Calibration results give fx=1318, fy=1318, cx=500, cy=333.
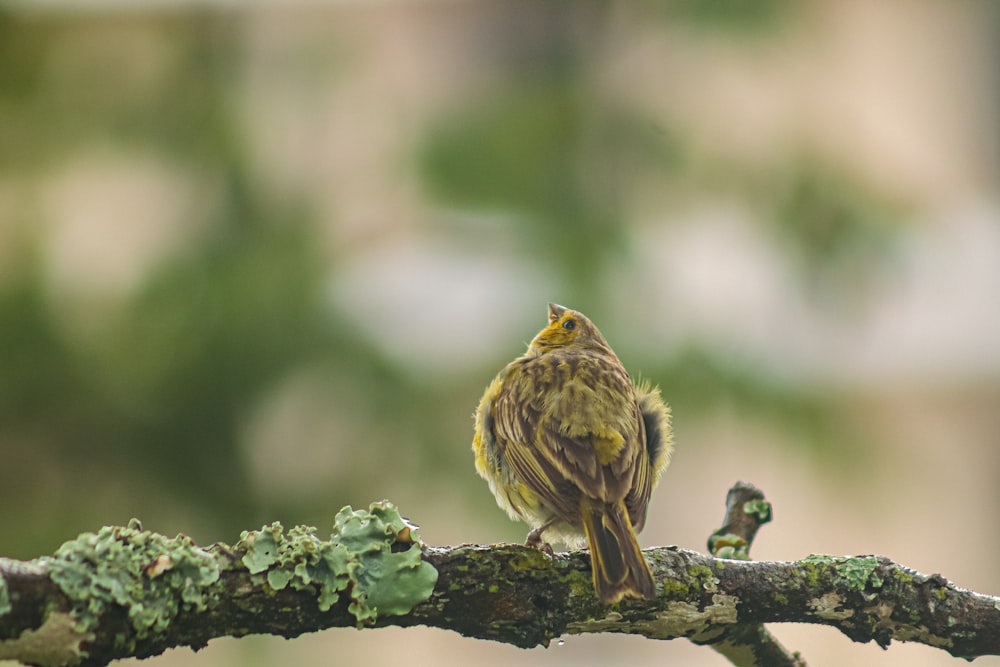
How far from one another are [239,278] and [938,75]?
7.68 meters

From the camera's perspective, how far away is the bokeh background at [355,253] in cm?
675

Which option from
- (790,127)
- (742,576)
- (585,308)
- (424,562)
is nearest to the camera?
(424,562)

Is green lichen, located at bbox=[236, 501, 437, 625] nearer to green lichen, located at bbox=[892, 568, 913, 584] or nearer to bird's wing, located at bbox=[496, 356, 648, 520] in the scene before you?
bird's wing, located at bbox=[496, 356, 648, 520]

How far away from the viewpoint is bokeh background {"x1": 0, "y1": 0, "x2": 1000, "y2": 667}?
6.75 metres

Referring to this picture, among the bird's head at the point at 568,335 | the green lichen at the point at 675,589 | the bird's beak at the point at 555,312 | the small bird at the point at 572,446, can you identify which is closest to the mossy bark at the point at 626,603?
the green lichen at the point at 675,589

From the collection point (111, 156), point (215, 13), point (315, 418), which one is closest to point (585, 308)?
point (315, 418)

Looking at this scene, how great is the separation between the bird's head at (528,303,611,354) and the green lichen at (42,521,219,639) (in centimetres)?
200

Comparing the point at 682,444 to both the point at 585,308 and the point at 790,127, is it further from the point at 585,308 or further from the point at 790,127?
the point at 790,127

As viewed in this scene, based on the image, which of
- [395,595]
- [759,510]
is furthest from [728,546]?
[395,595]

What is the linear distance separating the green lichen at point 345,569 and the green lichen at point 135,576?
10cm

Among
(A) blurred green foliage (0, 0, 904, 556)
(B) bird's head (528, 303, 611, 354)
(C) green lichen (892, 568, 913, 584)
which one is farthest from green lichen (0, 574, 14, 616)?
(A) blurred green foliage (0, 0, 904, 556)

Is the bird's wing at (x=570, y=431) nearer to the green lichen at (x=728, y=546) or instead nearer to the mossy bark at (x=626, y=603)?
the green lichen at (x=728, y=546)

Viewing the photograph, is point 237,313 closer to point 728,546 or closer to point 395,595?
point 728,546

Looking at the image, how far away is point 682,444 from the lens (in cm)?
736
